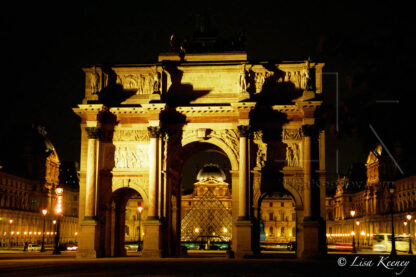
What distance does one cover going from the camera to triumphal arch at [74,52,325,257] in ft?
107

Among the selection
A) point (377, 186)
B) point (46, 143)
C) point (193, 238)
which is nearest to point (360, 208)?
point (377, 186)

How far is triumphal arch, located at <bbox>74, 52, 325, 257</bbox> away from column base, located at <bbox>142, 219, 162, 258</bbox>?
0.18 feet

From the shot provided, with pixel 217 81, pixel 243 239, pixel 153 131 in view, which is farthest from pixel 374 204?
pixel 153 131

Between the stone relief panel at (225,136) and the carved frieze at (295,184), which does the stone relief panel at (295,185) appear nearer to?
the carved frieze at (295,184)

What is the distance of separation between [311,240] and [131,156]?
11169 mm

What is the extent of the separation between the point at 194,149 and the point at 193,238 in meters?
18.1

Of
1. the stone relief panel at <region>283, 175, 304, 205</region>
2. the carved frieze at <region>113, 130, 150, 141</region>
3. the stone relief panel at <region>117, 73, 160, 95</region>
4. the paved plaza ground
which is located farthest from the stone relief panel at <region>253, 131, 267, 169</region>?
the stone relief panel at <region>117, 73, 160, 95</region>

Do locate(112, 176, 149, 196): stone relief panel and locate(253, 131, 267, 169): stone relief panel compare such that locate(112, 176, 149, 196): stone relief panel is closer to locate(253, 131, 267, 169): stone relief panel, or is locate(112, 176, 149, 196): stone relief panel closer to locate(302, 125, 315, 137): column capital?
locate(253, 131, 267, 169): stone relief panel

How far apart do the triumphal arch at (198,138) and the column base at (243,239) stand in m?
0.06

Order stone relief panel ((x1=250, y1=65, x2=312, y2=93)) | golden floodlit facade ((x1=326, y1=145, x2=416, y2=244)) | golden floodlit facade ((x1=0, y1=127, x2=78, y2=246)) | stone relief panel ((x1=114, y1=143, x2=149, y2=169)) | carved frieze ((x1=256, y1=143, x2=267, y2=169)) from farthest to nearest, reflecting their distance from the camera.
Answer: golden floodlit facade ((x1=326, y1=145, x2=416, y2=244)), golden floodlit facade ((x1=0, y1=127, x2=78, y2=246)), stone relief panel ((x1=250, y1=65, x2=312, y2=93)), stone relief panel ((x1=114, y1=143, x2=149, y2=169)), carved frieze ((x1=256, y1=143, x2=267, y2=169))

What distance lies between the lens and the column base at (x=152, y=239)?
32031mm

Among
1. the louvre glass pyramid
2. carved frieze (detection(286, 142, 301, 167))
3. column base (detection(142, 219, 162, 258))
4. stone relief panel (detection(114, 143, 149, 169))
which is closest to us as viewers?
column base (detection(142, 219, 162, 258))

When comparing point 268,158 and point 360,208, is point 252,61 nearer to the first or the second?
point 268,158

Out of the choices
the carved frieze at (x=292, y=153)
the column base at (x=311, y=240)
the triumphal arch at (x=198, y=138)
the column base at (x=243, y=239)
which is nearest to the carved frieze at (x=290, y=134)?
the triumphal arch at (x=198, y=138)
